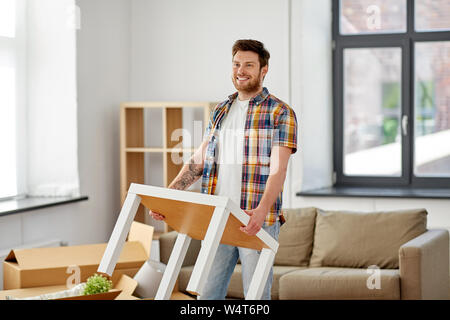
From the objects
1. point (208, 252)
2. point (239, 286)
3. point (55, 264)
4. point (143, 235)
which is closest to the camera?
point (208, 252)

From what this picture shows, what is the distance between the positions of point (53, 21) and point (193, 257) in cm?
168

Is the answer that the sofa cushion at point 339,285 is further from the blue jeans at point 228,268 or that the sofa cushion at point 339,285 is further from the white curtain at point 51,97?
the white curtain at point 51,97

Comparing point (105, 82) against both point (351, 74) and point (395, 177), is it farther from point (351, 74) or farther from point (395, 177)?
point (395, 177)

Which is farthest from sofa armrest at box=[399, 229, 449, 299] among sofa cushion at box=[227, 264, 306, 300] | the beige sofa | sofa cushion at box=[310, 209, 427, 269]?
sofa cushion at box=[227, 264, 306, 300]

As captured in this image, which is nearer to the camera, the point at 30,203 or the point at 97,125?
the point at 30,203

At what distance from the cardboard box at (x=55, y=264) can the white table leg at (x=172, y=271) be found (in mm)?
1236

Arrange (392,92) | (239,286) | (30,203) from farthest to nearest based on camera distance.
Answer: (392,92), (30,203), (239,286)

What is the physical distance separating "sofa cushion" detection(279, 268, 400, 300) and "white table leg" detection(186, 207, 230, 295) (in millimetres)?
2005

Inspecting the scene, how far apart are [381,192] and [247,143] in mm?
2643

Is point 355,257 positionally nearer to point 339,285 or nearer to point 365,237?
point 365,237

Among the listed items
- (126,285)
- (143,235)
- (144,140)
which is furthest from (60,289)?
(144,140)

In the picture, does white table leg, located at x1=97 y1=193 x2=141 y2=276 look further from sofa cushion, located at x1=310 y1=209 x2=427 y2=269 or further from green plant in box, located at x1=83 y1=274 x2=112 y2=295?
sofa cushion, located at x1=310 y1=209 x2=427 y2=269

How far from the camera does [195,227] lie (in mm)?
1900

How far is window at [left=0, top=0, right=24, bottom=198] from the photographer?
3.92 metres
